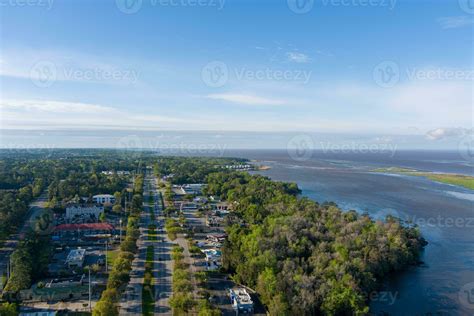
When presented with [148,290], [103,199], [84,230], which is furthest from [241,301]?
[103,199]

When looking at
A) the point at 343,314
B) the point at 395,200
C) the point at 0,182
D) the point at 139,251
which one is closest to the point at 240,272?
the point at 343,314

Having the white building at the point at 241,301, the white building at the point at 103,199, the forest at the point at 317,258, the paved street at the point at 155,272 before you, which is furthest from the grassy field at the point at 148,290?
the white building at the point at 103,199

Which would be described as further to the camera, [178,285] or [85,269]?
[85,269]

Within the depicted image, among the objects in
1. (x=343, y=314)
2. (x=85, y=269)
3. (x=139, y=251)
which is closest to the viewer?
(x=343, y=314)

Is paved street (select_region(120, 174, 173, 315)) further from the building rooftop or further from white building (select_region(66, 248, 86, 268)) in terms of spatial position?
white building (select_region(66, 248, 86, 268))

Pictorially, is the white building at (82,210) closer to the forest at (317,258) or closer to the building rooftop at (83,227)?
the building rooftop at (83,227)

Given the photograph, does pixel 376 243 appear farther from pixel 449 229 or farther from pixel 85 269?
pixel 85 269

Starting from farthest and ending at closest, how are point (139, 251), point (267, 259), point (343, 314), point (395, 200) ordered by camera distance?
point (395, 200)
point (139, 251)
point (267, 259)
point (343, 314)
